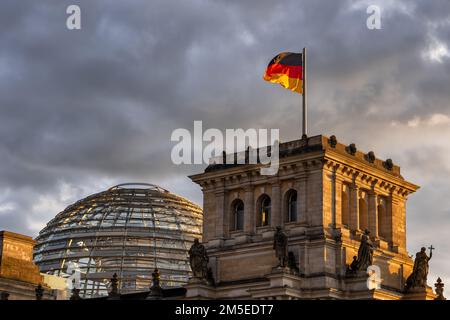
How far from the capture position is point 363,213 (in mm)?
85875

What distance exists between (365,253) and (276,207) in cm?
821

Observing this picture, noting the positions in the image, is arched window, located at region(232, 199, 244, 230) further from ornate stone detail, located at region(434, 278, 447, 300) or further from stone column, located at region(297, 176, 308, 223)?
ornate stone detail, located at region(434, 278, 447, 300)

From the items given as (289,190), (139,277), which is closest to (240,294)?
(289,190)

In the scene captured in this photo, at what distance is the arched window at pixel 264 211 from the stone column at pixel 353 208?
6509 millimetres

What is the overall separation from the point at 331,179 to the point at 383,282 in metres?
9.37

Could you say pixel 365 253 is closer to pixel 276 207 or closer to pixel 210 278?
pixel 276 207

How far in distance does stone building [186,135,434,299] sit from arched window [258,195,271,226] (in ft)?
0.26

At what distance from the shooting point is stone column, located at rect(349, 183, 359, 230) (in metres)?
83.6

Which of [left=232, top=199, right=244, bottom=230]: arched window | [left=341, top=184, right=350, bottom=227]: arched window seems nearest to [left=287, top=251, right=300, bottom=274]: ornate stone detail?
[left=341, top=184, right=350, bottom=227]: arched window

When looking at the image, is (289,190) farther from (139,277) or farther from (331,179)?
(139,277)

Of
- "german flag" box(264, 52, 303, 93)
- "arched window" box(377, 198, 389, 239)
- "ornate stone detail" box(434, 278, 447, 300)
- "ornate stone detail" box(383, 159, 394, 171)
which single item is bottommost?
"ornate stone detail" box(434, 278, 447, 300)

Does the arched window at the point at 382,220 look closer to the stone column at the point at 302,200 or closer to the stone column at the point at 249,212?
the stone column at the point at 302,200

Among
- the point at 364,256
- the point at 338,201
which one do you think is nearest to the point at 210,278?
the point at 338,201

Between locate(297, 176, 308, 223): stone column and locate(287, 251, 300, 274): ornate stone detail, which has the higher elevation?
locate(297, 176, 308, 223): stone column
